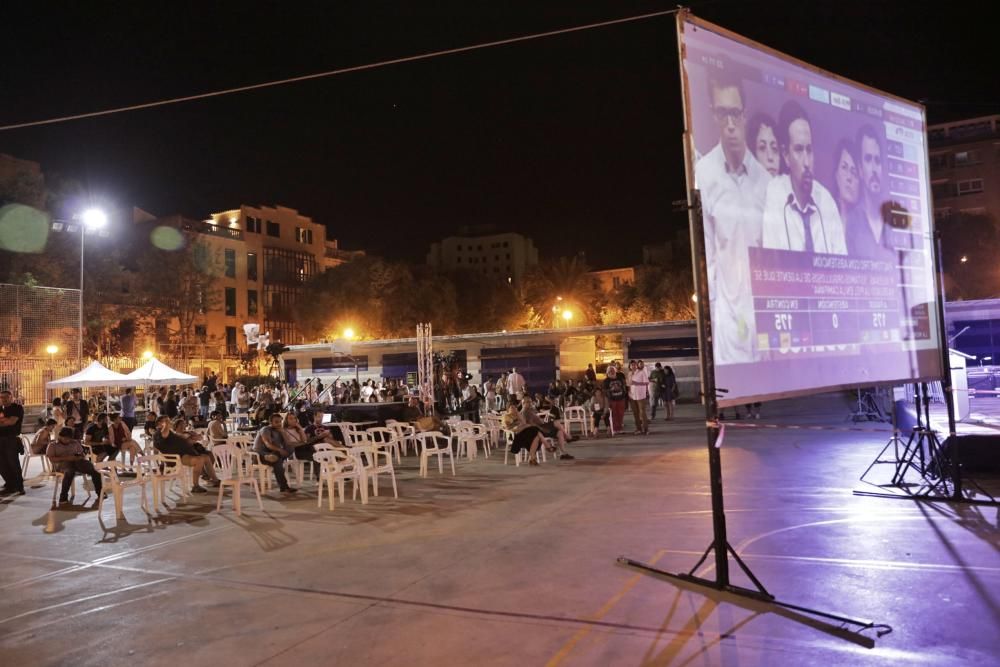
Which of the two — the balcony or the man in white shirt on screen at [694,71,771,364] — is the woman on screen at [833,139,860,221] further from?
the balcony

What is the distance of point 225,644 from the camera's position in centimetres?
414

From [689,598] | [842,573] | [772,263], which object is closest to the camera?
[689,598]

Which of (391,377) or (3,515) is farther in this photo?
(391,377)

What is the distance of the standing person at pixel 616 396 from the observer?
15547mm

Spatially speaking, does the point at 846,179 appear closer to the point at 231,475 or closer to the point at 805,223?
the point at 805,223

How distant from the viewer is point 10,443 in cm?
1074

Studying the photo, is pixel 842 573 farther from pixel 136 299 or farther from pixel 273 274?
pixel 273 274

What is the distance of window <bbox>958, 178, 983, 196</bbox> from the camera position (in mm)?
51188

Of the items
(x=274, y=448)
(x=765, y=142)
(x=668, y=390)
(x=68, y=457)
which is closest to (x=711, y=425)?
(x=765, y=142)

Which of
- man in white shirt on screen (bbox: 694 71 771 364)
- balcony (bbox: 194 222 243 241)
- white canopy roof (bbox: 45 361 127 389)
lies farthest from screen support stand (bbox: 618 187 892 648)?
balcony (bbox: 194 222 243 241)

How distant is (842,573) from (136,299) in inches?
1612

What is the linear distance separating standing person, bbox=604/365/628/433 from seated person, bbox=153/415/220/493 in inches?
347

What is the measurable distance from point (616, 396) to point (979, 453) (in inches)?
311

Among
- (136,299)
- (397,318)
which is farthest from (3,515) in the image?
(397,318)
